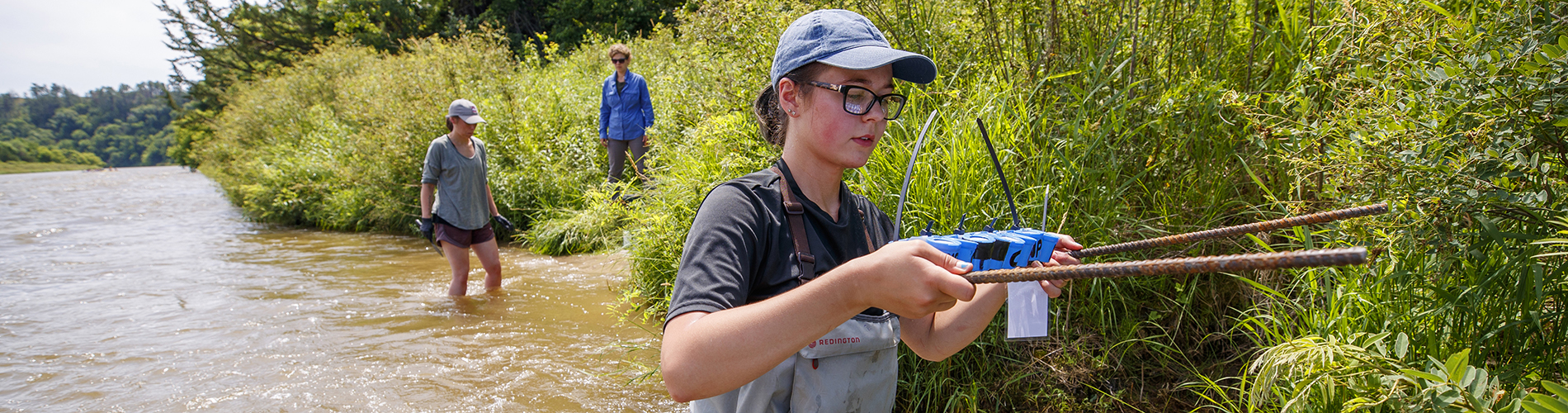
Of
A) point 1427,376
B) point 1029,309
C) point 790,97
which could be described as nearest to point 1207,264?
point 1029,309

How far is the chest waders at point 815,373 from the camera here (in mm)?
1502

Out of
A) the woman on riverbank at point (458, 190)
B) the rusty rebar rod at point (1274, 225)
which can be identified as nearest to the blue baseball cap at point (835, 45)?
the rusty rebar rod at point (1274, 225)

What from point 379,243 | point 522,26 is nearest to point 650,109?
point 379,243

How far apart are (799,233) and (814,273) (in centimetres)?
8

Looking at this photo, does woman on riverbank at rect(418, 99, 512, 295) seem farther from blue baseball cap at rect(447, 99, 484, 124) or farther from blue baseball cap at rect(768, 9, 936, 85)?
blue baseball cap at rect(768, 9, 936, 85)

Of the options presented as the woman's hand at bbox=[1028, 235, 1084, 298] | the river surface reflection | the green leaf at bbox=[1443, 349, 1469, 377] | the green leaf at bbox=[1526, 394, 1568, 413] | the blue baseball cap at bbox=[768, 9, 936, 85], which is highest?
the blue baseball cap at bbox=[768, 9, 936, 85]

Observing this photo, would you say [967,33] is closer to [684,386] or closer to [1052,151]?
[1052,151]

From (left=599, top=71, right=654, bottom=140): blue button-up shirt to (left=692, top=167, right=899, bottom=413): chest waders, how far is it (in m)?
7.44

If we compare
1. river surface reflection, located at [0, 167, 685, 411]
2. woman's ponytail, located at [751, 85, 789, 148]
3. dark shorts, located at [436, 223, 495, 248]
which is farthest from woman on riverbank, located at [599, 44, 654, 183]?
woman's ponytail, located at [751, 85, 789, 148]

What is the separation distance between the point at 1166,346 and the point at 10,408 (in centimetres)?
690

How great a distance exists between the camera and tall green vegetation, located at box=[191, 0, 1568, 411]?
1.96 meters

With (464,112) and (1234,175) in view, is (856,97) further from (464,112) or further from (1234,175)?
(464,112)

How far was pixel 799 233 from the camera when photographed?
154 cm

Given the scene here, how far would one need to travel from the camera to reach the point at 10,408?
4961 mm
